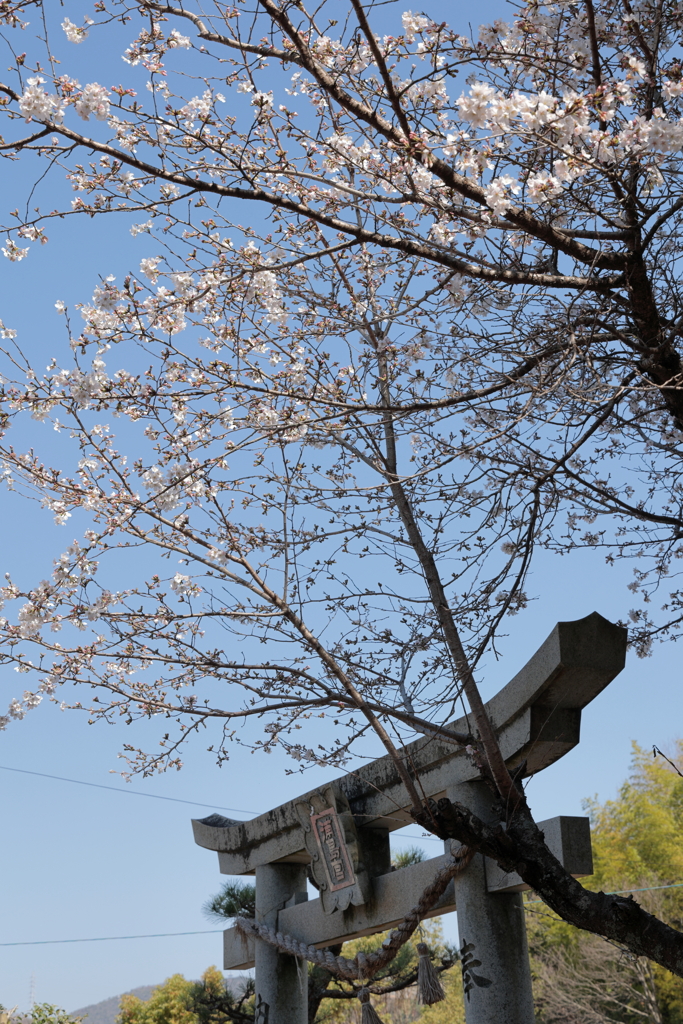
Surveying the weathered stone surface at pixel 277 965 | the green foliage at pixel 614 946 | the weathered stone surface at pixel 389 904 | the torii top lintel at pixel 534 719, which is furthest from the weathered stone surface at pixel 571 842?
the green foliage at pixel 614 946

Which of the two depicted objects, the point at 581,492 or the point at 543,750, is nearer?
the point at 581,492

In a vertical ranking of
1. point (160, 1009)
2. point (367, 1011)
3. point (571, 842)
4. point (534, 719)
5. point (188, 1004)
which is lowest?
point (160, 1009)

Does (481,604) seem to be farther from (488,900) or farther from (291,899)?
(291,899)

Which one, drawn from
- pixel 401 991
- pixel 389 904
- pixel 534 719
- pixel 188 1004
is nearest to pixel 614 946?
pixel 188 1004

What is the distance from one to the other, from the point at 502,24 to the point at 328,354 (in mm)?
1613

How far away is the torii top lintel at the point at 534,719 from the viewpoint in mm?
3891

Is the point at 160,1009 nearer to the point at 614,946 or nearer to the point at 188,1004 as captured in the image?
the point at 188,1004

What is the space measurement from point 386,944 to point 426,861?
472 mm

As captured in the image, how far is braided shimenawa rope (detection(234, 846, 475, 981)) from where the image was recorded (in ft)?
14.4

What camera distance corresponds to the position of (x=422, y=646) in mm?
4148

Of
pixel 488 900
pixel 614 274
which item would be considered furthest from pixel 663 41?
pixel 488 900

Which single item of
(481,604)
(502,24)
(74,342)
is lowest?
(481,604)

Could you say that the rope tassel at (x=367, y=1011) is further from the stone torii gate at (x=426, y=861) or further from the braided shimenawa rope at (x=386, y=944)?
the stone torii gate at (x=426, y=861)

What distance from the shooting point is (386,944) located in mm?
4574
